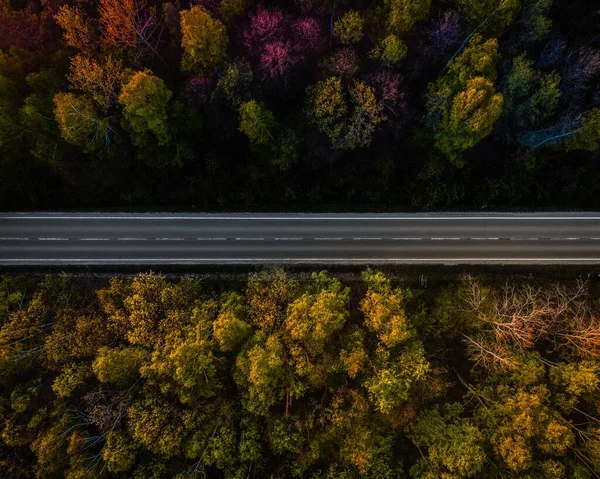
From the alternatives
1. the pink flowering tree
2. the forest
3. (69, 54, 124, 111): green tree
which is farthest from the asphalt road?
the pink flowering tree

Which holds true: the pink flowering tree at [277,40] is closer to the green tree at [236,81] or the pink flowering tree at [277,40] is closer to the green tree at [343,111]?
the green tree at [236,81]

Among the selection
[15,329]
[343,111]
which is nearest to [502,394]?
[343,111]

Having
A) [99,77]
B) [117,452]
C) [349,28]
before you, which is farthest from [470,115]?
[117,452]

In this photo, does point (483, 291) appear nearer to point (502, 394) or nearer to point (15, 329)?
point (502, 394)

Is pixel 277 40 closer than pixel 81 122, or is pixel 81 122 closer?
pixel 81 122

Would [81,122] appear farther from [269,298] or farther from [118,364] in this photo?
[269,298]
